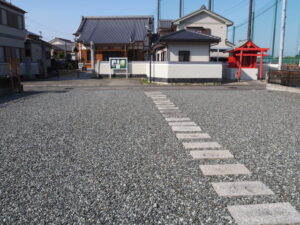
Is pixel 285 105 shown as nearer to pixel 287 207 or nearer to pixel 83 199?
pixel 287 207

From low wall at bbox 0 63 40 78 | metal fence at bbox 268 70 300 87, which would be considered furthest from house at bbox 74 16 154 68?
metal fence at bbox 268 70 300 87

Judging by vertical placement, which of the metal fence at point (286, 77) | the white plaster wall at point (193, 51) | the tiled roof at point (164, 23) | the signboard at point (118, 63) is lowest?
the metal fence at point (286, 77)

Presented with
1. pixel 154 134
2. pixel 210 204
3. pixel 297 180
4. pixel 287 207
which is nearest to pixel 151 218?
pixel 210 204

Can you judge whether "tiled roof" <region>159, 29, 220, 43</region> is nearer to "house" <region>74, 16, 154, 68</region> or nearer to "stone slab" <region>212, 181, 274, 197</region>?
"house" <region>74, 16, 154, 68</region>

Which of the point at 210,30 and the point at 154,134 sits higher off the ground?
the point at 210,30

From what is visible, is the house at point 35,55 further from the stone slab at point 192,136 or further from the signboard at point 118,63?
the stone slab at point 192,136

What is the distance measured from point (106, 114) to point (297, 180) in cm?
561

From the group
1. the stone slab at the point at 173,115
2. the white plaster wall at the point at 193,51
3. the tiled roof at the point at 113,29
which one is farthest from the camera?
the tiled roof at the point at 113,29

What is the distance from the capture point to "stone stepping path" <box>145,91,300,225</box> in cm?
265

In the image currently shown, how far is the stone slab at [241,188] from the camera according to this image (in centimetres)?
315

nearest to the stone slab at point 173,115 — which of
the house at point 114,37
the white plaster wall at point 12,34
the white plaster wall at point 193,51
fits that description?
the white plaster wall at point 193,51

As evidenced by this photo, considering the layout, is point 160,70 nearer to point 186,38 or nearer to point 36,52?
point 186,38

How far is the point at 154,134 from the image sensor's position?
5.70 meters

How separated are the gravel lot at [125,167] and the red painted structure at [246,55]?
508 inches
